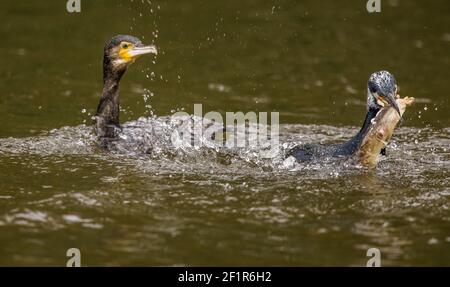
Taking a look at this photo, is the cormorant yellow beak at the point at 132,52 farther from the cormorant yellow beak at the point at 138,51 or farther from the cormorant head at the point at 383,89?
the cormorant head at the point at 383,89

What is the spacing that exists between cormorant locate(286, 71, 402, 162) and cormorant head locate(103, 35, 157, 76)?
227 centimetres

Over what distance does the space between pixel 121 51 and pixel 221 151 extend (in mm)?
1655

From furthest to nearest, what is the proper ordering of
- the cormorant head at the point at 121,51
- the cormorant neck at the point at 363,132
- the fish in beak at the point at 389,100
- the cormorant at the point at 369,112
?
the cormorant head at the point at 121,51 < the cormorant neck at the point at 363,132 < the cormorant at the point at 369,112 < the fish in beak at the point at 389,100

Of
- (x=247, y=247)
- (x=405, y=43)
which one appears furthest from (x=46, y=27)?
(x=247, y=247)

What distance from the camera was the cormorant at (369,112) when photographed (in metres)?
8.99

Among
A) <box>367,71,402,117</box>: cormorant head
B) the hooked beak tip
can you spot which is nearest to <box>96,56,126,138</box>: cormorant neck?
the hooked beak tip

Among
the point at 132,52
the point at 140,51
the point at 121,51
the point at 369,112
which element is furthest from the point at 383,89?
the point at 121,51

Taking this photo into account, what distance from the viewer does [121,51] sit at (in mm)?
10453

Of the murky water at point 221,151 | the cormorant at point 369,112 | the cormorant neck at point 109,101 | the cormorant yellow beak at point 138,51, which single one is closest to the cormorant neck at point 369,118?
the cormorant at point 369,112

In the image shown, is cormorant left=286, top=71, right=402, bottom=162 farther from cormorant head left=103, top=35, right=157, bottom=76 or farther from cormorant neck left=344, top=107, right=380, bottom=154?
cormorant head left=103, top=35, right=157, bottom=76

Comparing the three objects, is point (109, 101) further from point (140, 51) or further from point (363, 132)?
point (363, 132)

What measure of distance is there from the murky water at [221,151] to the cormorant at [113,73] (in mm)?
245

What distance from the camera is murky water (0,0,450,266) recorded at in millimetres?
7414
